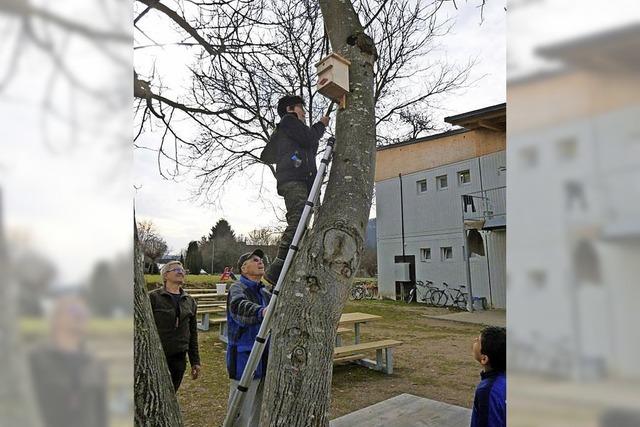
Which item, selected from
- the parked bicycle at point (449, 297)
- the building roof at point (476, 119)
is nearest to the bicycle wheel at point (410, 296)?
the parked bicycle at point (449, 297)

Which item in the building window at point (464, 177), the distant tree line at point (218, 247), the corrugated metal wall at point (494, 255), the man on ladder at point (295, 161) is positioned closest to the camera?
the man on ladder at point (295, 161)

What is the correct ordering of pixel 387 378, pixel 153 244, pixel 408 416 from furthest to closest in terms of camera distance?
pixel 387 378 → pixel 153 244 → pixel 408 416

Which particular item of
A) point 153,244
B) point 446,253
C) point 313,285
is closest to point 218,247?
point 153,244

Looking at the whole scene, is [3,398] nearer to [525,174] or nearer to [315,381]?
[525,174]

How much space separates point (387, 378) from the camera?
4.61 metres

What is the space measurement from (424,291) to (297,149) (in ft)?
31.8

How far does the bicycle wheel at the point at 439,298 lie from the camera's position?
11086 millimetres

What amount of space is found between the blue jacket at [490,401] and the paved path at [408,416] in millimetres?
1325

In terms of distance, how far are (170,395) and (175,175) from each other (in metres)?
2.70

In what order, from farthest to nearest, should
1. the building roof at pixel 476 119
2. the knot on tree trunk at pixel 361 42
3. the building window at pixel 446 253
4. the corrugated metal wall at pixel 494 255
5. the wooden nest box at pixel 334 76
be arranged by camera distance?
the building window at pixel 446 253
the corrugated metal wall at pixel 494 255
the building roof at pixel 476 119
the knot on tree trunk at pixel 361 42
the wooden nest box at pixel 334 76

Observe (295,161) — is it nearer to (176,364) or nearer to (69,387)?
(176,364)

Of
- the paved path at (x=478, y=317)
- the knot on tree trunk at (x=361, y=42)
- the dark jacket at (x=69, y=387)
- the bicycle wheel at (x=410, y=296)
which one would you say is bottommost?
the paved path at (x=478, y=317)

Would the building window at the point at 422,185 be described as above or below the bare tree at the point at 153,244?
above

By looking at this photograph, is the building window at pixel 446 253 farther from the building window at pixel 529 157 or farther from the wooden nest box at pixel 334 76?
the building window at pixel 529 157
